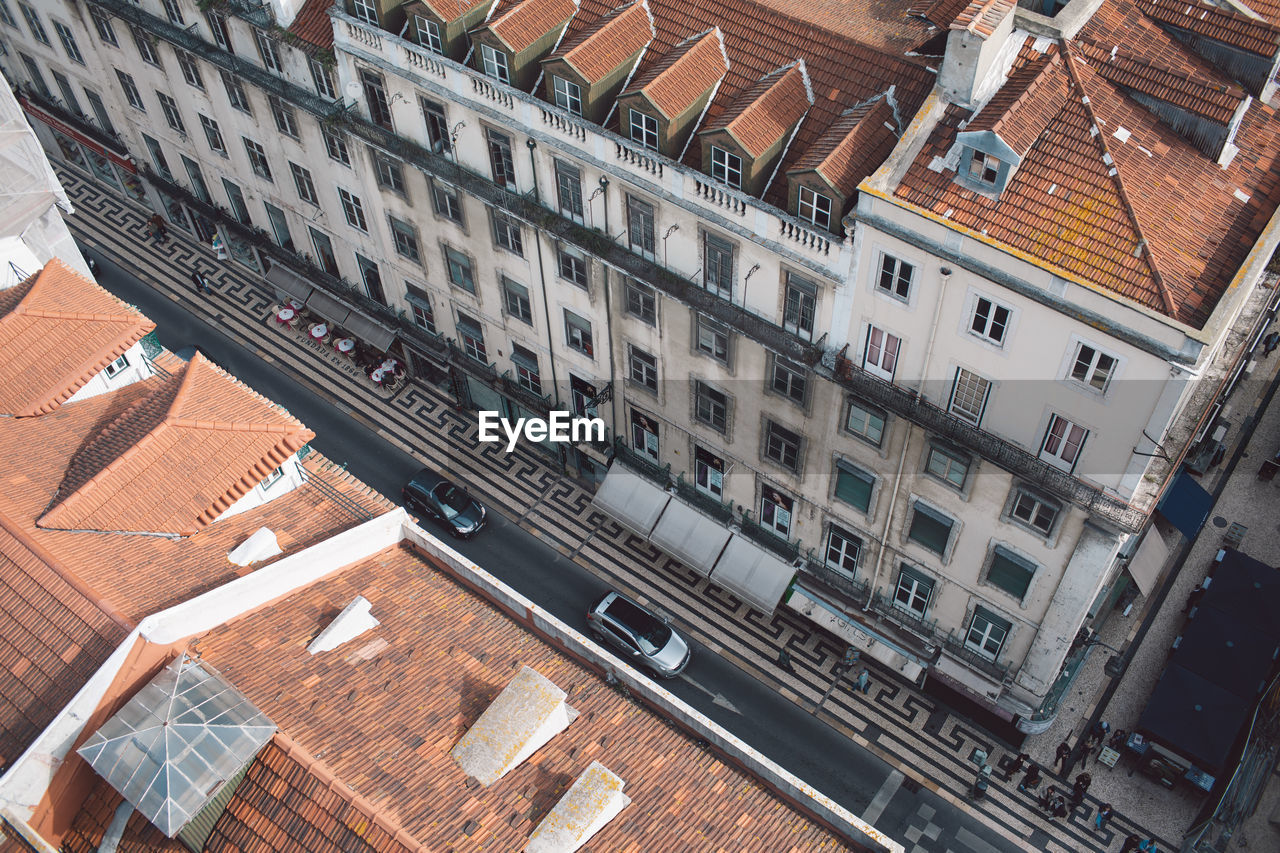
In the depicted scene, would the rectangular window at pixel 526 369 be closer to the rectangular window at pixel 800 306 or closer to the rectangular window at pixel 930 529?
the rectangular window at pixel 800 306

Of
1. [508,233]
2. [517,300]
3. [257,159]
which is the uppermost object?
[508,233]

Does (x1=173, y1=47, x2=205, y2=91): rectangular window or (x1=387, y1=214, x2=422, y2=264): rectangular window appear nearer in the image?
(x1=387, y1=214, x2=422, y2=264): rectangular window

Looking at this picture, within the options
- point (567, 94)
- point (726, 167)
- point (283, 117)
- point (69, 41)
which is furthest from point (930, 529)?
point (69, 41)

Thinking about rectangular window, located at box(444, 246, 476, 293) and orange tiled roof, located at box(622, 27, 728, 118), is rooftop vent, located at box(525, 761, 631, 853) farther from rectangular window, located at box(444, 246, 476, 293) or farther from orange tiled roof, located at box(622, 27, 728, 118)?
rectangular window, located at box(444, 246, 476, 293)

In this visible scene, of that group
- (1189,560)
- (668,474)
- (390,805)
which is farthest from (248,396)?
(1189,560)

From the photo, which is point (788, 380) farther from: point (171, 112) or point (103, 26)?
point (103, 26)

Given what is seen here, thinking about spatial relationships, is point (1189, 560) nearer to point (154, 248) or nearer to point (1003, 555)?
point (1003, 555)

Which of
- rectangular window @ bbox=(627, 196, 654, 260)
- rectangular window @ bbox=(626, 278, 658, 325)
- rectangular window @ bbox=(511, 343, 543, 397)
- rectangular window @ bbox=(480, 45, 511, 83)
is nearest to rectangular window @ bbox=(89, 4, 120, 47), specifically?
rectangular window @ bbox=(480, 45, 511, 83)
